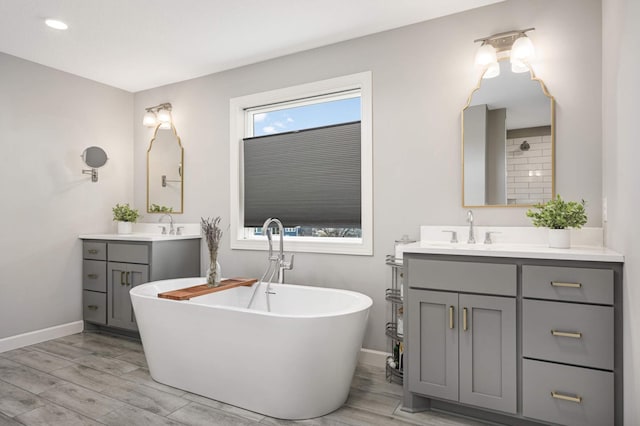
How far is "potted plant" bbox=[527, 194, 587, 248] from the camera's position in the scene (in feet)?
6.96

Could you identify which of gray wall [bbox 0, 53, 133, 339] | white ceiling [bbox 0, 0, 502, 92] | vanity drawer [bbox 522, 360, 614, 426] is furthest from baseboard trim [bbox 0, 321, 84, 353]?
vanity drawer [bbox 522, 360, 614, 426]

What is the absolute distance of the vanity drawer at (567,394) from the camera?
1.80 metres

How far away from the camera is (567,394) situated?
1.86m

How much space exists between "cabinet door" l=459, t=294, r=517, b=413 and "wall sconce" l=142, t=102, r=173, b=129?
133 inches

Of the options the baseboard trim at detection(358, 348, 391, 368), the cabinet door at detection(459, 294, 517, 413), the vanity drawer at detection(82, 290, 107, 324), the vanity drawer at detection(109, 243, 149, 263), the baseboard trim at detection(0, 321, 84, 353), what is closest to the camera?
the cabinet door at detection(459, 294, 517, 413)

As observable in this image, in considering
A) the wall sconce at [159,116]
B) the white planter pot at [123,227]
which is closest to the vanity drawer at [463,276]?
the wall sconce at [159,116]

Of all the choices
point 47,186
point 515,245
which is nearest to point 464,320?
point 515,245

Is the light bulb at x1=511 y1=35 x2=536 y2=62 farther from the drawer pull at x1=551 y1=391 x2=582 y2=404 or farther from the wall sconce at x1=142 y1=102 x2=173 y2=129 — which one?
the wall sconce at x1=142 y1=102 x2=173 y2=129

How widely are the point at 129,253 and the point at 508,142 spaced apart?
3186 millimetres

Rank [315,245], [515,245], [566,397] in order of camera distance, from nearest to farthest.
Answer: [566,397] → [515,245] → [315,245]

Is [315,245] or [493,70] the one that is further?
[315,245]

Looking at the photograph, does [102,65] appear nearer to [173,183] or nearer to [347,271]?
[173,183]

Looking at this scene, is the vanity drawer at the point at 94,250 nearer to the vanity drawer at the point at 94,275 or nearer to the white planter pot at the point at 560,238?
the vanity drawer at the point at 94,275

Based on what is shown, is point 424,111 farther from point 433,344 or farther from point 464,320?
point 433,344
